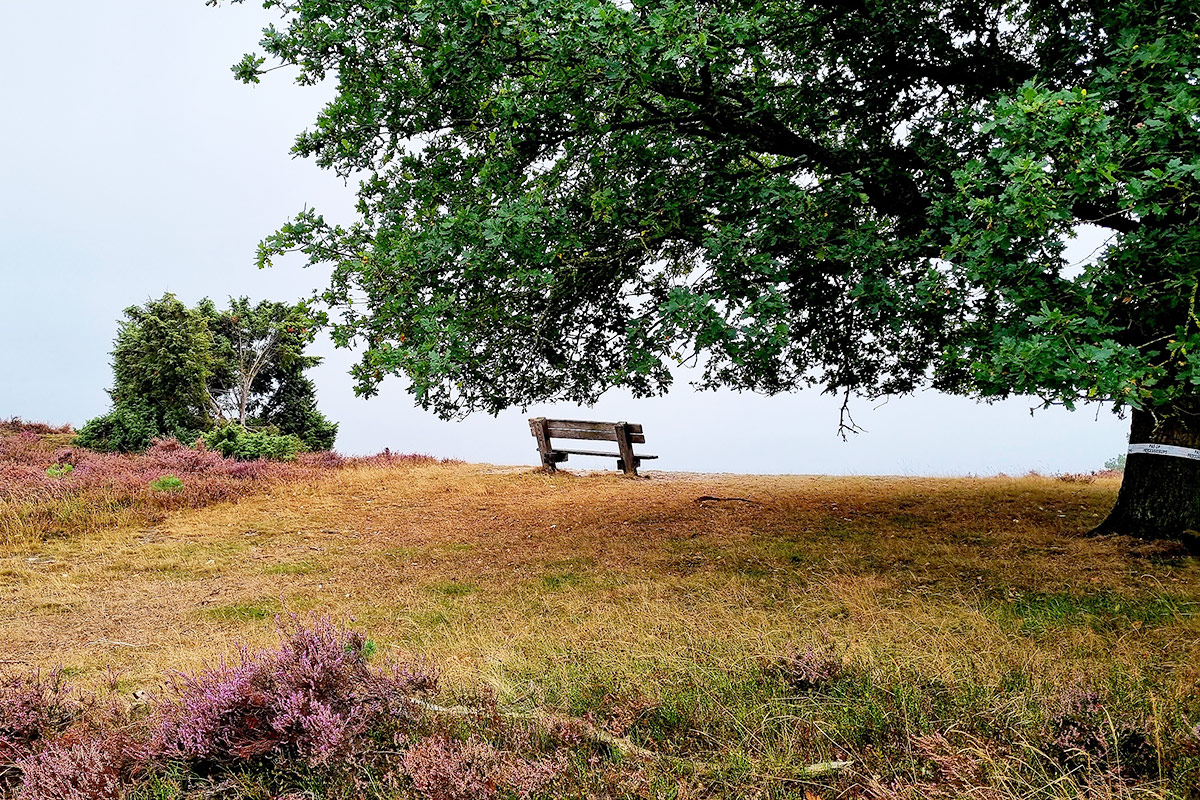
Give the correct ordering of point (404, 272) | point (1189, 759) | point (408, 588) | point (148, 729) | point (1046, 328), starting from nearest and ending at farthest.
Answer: point (1189, 759), point (148, 729), point (1046, 328), point (404, 272), point (408, 588)

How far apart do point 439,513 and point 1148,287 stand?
1021cm

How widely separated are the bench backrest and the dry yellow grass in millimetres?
2668

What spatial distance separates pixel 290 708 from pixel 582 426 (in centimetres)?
1324

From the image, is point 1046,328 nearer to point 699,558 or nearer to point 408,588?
point 699,558

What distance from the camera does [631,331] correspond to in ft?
23.8

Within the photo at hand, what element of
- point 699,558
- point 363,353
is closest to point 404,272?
point 363,353

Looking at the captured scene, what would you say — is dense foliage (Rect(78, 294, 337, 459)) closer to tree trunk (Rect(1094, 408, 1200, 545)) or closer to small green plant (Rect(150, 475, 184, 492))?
small green plant (Rect(150, 475, 184, 492))

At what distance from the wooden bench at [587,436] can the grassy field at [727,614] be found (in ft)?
5.97

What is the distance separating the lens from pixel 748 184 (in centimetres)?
759

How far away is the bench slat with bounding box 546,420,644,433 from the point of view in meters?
16.2

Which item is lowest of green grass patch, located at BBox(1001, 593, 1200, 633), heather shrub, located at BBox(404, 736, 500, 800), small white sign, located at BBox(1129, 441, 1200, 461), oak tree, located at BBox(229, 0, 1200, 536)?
green grass patch, located at BBox(1001, 593, 1200, 633)

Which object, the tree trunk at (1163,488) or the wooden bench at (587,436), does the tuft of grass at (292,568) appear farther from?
the tree trunk at (1163,488)

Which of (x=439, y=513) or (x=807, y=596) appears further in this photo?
(x=439, y=513)

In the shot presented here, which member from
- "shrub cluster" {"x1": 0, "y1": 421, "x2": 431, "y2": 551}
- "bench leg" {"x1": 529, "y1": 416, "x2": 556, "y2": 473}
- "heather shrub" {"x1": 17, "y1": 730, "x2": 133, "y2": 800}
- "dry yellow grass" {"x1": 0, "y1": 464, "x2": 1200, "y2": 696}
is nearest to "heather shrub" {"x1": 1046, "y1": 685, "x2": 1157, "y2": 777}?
"dry yellow grass" {"x1": 0, "y1": 464, "x2": 1200, "y2": 696}
